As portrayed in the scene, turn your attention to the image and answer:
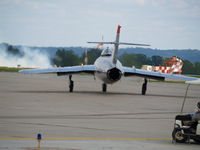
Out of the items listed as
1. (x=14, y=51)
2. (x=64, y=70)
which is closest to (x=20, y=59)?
(x=14, y=51)

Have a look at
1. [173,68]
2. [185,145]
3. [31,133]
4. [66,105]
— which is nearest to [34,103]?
[66,105]

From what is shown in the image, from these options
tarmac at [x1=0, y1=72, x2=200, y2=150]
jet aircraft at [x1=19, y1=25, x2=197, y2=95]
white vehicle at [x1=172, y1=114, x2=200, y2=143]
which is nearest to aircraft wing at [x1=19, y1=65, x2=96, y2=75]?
jet aircraft at [x1=19, y1=25, x2=197, y2=95]

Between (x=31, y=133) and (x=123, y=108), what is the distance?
34.7ft

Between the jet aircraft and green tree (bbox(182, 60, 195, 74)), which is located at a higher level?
the jet aircraft

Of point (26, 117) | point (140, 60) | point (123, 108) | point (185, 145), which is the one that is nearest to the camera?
point (185, 145)

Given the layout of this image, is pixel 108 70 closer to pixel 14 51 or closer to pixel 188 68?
pixel 14 51

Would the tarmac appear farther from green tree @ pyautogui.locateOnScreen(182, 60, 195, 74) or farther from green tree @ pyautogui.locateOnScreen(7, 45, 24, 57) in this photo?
green tree @ pyautogui.locateOnScreen(182, 60, 195, 74)

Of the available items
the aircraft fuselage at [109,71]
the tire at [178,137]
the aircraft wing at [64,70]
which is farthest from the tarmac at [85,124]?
the aircraft wing at [64,70]

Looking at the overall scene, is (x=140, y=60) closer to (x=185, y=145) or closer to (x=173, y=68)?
(x=173, y=68)

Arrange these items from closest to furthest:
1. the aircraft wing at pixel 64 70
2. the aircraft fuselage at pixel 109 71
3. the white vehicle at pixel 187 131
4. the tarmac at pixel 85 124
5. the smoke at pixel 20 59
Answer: the tarmac at pixel 85 124 → the white vehicle at pixel 187 131 → the aircraft fuselage at pixel 109 71 → the aircraft wing at pixel 64 70 → the smoke at pixel 20 59

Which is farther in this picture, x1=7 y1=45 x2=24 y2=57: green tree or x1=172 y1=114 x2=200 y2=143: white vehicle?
x1=7 y1=45 x2=24 y2=57: green tree

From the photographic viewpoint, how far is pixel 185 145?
15.1 metres

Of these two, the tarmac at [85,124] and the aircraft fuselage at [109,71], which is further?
the aircraft fuselage at [109,71]

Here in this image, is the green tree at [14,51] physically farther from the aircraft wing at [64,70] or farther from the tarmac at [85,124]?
the tarmac at [85,124]
